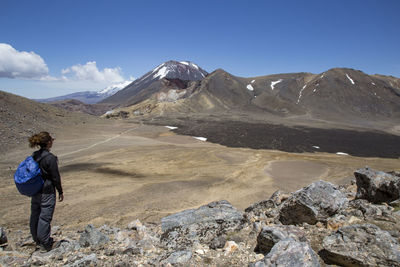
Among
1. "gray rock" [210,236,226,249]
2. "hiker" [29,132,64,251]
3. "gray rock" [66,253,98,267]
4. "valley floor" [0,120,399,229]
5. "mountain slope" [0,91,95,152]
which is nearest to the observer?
"gray rock" [66,253,98,267]

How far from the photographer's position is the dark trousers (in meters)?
4.59

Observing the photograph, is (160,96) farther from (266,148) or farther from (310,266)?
(310,266)

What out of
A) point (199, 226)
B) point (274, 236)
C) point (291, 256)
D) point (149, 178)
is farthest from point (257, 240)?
point (149, 178)

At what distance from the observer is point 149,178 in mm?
18797

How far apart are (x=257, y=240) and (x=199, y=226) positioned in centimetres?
167

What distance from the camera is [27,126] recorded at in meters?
34.7

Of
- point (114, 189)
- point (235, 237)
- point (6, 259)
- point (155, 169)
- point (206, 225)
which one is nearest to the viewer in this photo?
point (6, 259)

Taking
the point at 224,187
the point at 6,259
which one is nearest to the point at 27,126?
the point at 224,187

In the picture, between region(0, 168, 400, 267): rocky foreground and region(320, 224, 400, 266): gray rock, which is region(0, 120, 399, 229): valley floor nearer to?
region(0, 168, 400, 267): rocky foreground

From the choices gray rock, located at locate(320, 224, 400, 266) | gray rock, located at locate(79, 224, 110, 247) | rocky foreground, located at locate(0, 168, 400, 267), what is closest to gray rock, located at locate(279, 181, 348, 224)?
rocky foreground, located at locate(0, 168, 400, 267)

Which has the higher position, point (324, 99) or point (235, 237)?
point (324, 99)

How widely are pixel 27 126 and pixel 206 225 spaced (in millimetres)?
37780

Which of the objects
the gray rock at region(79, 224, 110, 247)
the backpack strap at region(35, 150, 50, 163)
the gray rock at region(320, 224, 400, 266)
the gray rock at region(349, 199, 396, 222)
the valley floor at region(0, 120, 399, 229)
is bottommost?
the valley floor at region(0, 120, 399, 229)

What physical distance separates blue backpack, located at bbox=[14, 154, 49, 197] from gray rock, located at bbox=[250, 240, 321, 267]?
13.0ft
